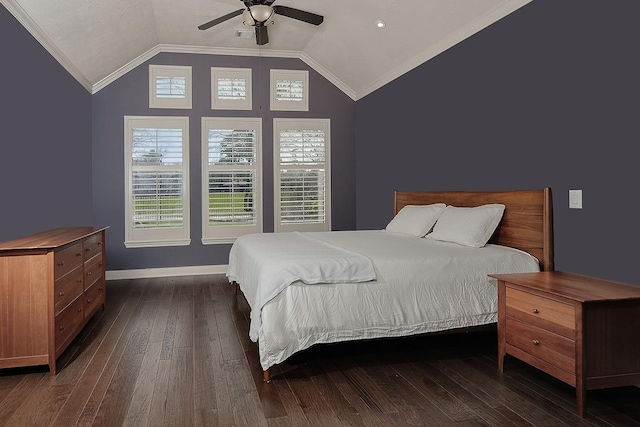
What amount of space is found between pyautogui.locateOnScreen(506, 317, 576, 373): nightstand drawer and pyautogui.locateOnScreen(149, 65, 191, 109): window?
5.23m

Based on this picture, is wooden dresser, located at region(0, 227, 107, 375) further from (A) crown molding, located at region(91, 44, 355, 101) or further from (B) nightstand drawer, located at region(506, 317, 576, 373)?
(A) crown molding, located at region(91, 44, 355, 101)

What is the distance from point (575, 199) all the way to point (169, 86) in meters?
5.34

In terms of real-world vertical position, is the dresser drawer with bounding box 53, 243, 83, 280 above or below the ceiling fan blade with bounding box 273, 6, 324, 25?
below

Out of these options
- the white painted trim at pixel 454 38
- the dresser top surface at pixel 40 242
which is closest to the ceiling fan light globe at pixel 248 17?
the white painted trim at pixel 454 38

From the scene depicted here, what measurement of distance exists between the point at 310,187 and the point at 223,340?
3659 millimetres

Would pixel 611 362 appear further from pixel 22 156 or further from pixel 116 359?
pixel 22 156

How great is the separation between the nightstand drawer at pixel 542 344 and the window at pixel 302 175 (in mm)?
4298

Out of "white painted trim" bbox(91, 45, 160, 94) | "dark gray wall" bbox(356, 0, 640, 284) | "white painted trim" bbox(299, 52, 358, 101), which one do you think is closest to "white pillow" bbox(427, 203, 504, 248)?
"dark gray wall" bbox(356, 0, 640, 284)

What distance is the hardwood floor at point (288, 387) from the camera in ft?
7.85

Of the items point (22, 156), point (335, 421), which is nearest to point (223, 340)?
point (335, 421)

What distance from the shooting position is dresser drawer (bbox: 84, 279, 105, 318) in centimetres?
399

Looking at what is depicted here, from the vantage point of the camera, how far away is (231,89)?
264 inches

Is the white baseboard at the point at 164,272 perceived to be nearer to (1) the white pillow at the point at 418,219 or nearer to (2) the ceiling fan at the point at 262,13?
(1) the white pillow at the point at 418,219

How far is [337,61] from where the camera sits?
6441 mm
